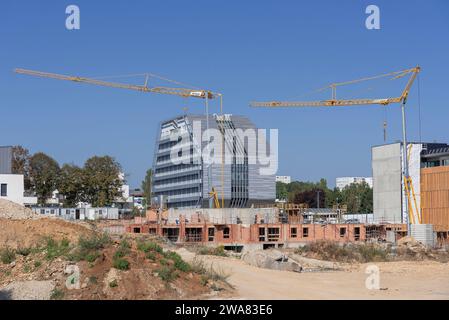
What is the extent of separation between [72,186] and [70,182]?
2.16 feet

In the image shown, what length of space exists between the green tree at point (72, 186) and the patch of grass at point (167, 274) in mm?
72307

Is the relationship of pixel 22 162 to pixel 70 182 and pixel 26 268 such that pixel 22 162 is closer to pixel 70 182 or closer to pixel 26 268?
pixel 70 182

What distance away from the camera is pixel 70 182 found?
308 ft

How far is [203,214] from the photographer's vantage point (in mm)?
71438

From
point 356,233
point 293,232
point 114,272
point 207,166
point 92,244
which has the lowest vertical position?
point 356,233

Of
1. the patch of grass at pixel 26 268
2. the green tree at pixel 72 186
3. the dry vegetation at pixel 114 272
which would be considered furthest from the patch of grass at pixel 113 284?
the green tree at pixel 72 186

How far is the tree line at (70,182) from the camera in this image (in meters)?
94.8

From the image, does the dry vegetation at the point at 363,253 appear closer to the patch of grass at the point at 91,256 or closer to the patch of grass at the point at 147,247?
the patch of grass at the point at 147,247

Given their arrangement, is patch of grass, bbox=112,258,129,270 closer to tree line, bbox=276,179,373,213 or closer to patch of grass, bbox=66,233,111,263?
patch of grass, bbox=66,233,111,263

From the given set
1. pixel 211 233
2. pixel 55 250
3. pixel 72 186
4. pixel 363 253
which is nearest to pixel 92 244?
pixel 55 250
